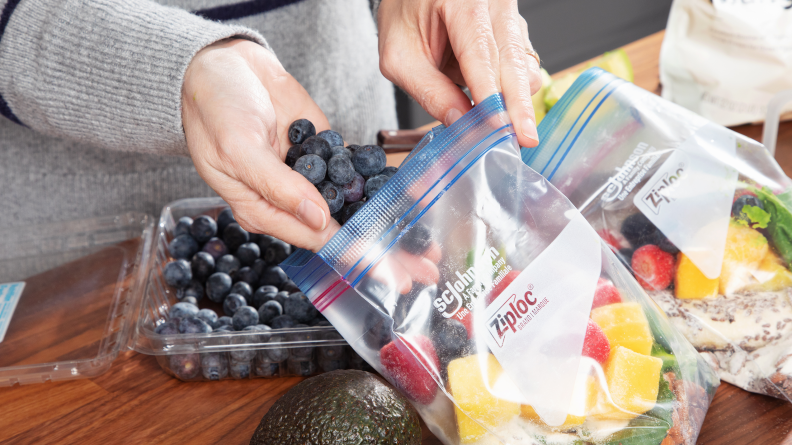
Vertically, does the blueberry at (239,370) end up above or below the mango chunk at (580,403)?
below

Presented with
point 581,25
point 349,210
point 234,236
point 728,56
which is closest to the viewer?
point 349,210

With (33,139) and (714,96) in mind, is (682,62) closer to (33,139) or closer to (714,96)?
(714,96)

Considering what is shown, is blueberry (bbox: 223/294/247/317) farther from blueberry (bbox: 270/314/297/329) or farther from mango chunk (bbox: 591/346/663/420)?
mango chunk (bbox: 591/346/663/420)

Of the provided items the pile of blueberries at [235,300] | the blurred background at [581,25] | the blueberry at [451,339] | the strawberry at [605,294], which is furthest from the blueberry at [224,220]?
the blurred background at [581,25]

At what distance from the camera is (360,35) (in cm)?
136

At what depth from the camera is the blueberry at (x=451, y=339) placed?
61 centimetres

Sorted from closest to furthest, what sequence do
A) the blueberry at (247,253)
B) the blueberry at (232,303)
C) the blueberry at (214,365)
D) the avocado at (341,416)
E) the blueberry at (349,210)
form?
the avocado at (341,416) < the blueberry at (349,210) < the blueberry at (214,365) < the blueberry at (232,303) < the blueberry at (247,253)

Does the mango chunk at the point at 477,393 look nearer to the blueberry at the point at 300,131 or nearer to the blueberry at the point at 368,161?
the blueberry at the point at 368,161

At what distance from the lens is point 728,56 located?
3.92ft

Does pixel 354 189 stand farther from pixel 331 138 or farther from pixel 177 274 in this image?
pixel 177 274

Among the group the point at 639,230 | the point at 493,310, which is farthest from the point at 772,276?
the point at 493,310

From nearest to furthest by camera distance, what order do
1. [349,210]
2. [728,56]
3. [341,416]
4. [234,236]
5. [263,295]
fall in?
[341,416] → [349,210] → [263,295] → [234,236] → [728,56]

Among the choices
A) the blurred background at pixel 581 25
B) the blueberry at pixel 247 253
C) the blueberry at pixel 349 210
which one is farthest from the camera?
the blurred background at pixel 581 25

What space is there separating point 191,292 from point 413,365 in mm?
449
